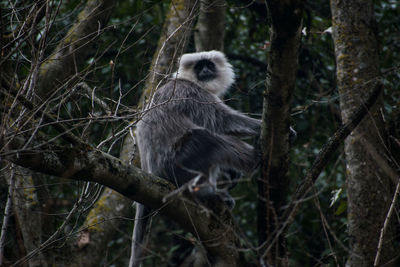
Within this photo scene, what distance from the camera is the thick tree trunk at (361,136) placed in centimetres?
327

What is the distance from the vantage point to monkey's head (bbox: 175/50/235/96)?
5.41m

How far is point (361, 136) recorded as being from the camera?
3.38m

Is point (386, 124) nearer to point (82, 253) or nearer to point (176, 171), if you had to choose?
point (176, 171)

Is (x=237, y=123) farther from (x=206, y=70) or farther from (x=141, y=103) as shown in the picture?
(x=141, y=103)

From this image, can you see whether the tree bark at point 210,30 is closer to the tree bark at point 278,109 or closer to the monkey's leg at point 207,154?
the monkey's leg at point 207,154

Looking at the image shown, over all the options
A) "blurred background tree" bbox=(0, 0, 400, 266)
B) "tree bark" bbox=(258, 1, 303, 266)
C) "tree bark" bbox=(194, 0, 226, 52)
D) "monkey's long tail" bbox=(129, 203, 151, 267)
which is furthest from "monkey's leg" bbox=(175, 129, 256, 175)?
"tree bark" bbox=(194, 0, 226, 52)

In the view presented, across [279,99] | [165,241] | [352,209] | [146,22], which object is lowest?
[165,241]

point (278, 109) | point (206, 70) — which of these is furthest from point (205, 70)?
point (278, 109)

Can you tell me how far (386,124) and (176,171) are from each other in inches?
76.3

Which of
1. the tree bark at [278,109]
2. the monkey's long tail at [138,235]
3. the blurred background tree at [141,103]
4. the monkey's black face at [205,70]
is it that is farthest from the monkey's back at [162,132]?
the tree bark at [278,109]

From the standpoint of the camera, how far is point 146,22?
6.73 meters

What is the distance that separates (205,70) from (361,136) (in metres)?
2.39

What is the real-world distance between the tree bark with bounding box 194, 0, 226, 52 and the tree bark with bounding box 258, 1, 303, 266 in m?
2.85

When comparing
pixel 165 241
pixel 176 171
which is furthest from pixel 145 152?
pixel 165 241
